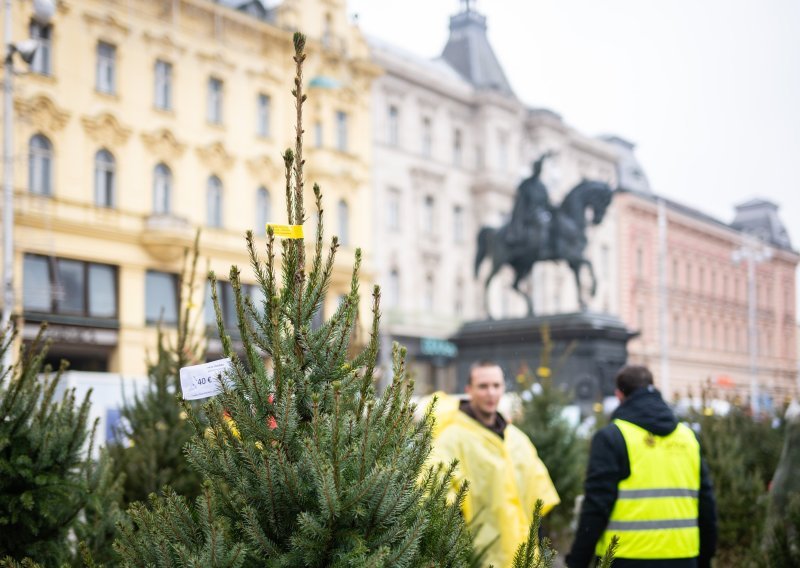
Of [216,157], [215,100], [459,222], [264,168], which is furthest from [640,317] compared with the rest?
[215,100]

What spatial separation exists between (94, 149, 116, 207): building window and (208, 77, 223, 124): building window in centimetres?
416

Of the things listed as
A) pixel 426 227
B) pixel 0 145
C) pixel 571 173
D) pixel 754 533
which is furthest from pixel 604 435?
pixel 571 173

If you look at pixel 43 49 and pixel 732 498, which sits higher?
pixel 43 49

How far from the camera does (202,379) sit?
3.08m

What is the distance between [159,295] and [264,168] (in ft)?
20.3

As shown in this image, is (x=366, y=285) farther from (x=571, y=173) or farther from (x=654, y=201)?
(x=654, y=201)

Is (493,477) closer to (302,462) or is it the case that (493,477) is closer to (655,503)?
(655,503)

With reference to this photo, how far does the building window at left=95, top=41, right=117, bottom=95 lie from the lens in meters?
28.5

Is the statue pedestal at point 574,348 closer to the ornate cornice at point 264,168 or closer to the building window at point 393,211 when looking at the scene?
the ornate cornice at point 264,168

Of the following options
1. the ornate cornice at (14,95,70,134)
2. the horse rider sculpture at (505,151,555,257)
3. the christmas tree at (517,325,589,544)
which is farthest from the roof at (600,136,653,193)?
the christmas tree at (517,325,589,544)

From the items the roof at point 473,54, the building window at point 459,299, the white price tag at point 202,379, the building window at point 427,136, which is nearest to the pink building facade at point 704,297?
the roof at point 473,54

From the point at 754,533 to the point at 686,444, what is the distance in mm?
3279

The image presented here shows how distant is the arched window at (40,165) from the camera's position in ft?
86.6

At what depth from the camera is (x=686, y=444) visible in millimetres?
5246
